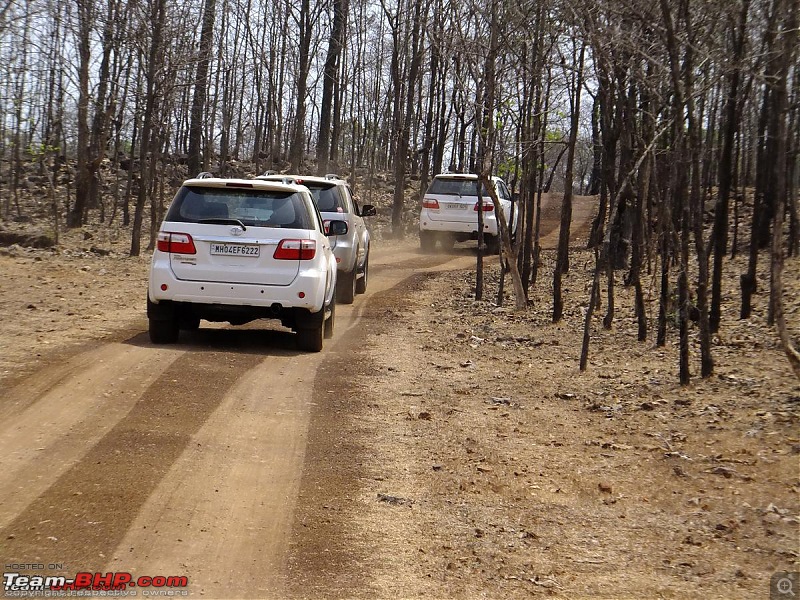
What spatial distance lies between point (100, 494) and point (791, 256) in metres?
19.5

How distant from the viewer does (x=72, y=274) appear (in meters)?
18.0

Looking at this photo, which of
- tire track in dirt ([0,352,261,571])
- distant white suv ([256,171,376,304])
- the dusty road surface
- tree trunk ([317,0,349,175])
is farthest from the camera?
tree trunk ([317,0,349,175])

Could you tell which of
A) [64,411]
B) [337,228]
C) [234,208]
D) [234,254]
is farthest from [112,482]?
[337,228]

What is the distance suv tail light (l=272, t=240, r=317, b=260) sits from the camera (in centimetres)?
1008

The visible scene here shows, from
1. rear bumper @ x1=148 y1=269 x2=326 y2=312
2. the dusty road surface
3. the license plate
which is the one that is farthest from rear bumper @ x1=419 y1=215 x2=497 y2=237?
the license plate

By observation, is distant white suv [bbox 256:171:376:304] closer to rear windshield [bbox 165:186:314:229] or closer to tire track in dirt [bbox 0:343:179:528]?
rear windshield [bbox 165:186:314:229]

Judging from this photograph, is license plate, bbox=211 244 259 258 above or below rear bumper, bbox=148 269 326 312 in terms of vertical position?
above

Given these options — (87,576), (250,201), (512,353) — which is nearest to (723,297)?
(512,353)

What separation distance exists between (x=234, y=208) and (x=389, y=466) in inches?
178

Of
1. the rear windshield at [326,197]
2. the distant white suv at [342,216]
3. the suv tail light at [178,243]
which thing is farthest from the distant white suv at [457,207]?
the suv tail light at [178,243]

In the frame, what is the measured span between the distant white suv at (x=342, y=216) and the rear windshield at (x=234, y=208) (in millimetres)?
3707

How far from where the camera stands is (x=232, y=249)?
10008 mm

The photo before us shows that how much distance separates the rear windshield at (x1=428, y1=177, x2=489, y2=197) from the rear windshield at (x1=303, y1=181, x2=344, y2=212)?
33.5 feet

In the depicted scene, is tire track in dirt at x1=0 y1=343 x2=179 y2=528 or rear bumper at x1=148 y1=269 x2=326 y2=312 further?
rear bumper at x1=148 y1=269 x2=326 y2=312
